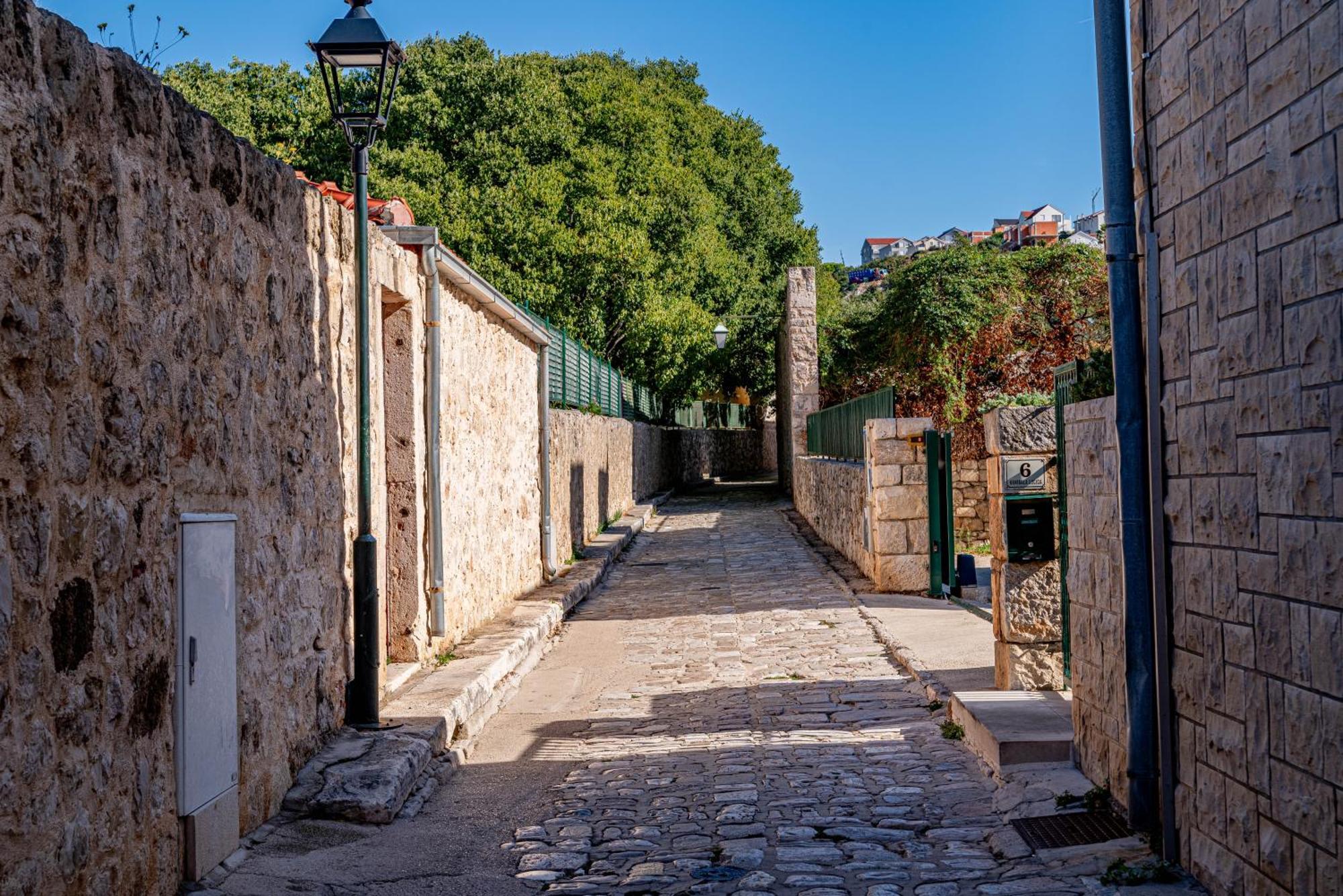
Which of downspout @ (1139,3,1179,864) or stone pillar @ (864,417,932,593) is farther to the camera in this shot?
stone pillar @ (864,417,932,593)

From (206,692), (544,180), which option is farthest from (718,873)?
(544,180)

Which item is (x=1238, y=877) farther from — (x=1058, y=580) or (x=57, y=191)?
(x=57, y=191)

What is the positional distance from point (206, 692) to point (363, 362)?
231 centimetres

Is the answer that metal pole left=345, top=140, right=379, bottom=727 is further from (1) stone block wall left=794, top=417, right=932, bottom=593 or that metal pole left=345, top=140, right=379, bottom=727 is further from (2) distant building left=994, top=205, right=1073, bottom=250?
(2) distant building left=994, top=205, right=1073, bottom=250

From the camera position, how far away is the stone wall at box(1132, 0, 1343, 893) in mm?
3121

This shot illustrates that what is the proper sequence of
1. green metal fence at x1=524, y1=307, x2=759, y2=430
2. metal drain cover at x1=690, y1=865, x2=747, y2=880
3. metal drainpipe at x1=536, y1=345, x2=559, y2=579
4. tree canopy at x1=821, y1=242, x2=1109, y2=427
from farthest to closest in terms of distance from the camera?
tree canopy at x1=821, y1=242, x2=1109, y2=427 < green metal fence at x1=524, y1=307, x2=759, y2=430 < metal drainpipe at x1=536, y1=345, x2=559, y2=579 < metal drain cover at x1=690, y1=865, x2=747, y2=880

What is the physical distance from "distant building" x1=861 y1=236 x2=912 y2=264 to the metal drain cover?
126 meters

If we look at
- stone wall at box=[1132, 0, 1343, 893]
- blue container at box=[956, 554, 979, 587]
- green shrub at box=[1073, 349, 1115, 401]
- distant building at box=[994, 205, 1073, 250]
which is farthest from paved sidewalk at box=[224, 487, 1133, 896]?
distant building at box=[994, 205, 1073, 250]

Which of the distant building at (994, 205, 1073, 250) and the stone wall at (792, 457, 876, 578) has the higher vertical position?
the distant building at (994, 205, 1073, 250)

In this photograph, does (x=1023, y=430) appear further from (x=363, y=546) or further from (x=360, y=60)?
(x=360, y=60)

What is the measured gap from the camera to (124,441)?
3607 mm

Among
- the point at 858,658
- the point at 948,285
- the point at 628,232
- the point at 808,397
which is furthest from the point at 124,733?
the point at 628,232

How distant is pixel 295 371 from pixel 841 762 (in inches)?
129

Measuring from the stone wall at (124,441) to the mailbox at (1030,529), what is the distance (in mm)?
3855
